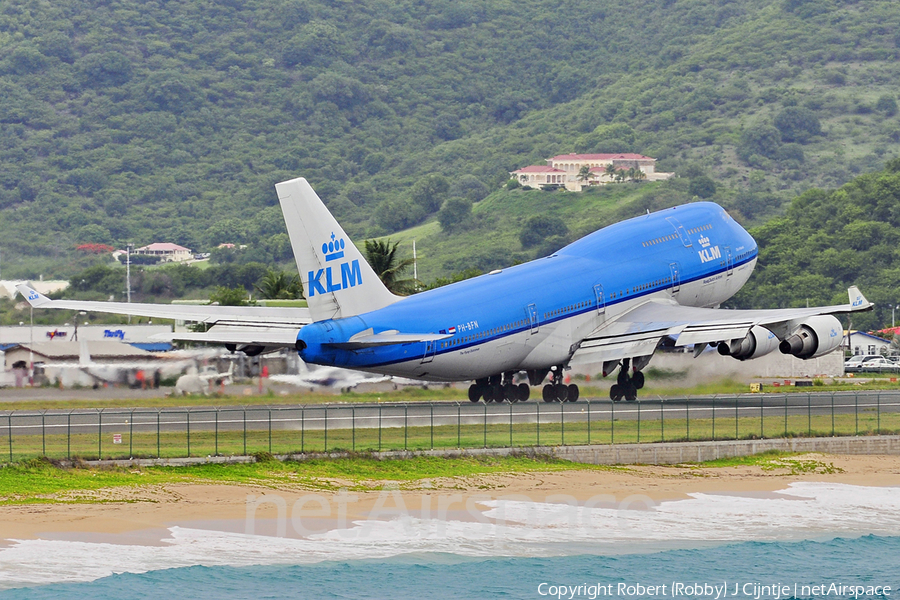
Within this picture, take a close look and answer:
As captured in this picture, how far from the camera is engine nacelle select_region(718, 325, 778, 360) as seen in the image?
5403 centimetres

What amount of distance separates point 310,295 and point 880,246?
16341 cm

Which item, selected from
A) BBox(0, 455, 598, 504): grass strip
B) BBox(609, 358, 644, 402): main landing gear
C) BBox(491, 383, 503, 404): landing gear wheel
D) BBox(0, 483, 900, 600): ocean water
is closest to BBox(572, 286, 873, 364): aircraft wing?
BBox(609, 358, 644, 402): main landing gear

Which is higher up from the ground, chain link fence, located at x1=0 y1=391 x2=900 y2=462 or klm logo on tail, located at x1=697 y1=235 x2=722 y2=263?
klm logo on tail, located at x1=697 y1=235 x2=722 y2=263

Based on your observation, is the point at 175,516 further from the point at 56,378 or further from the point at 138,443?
the point at 56,378

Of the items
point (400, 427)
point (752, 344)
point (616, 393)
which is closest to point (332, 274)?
point (400, 427)

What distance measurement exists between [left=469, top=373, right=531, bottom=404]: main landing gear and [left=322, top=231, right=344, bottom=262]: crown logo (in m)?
12.6

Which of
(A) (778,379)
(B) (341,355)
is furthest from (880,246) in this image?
(B) (341,355)

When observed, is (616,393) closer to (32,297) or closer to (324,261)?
(324,261)

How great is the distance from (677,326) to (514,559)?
21.3 metres

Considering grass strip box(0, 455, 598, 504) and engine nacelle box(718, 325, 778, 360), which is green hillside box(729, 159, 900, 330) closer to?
engine nacelle box(718, 325, 778, 360)

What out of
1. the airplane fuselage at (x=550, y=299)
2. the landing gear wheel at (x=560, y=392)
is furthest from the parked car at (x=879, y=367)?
the landing gear wheel at (x=560, y=392)

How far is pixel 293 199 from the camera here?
151 ft

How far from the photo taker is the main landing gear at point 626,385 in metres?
58.7

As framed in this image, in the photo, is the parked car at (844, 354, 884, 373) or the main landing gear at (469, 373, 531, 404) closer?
the main landing gear at (469, 373, 531, 404)
